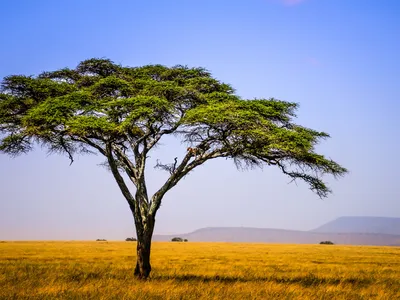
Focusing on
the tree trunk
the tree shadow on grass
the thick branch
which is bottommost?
the tree shadow on grass

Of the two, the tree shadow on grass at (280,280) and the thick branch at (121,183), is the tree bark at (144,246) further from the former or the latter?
the thick branch at (121,183)

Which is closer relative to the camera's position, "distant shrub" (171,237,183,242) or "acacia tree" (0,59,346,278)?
"acacia tree" (0,59,346,278)

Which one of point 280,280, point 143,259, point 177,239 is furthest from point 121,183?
point 177,239

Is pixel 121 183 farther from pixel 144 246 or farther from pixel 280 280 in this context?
pixel 280 280

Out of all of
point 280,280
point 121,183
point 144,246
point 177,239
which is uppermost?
point 121,183

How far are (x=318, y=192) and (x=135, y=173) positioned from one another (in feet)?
28.8

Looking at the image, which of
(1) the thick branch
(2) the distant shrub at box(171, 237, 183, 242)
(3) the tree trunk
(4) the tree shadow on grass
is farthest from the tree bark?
(2) the distant shrub at box(171, 237, 183, 242)

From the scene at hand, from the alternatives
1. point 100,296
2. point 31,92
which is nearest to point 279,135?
point 100,296

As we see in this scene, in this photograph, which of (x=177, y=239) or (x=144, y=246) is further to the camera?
(x=177, y=239)

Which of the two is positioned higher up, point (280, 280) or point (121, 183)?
point (121, 183)

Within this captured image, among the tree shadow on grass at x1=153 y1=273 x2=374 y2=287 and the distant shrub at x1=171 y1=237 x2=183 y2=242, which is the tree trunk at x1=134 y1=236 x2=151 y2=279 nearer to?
the tree shadow on grass at x1=153 y1=273 x2=374 y2=287

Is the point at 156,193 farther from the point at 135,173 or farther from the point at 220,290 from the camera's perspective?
the point at 220,290

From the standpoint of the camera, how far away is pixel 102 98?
23.3 m

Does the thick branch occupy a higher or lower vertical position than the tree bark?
higher
